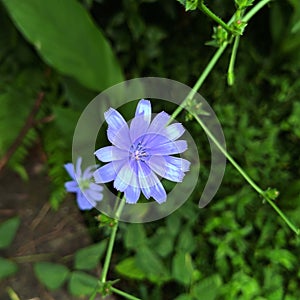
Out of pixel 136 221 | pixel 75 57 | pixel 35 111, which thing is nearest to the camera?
pixel 136 221

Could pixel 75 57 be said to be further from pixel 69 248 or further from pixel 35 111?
pixel 69 248

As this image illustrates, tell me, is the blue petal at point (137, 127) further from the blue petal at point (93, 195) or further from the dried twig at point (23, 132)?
Result: the dried twig at point (23, 132)

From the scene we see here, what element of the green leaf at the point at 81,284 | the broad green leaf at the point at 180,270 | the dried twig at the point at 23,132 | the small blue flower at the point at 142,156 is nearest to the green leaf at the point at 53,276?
the green leaf at the point at 81,284

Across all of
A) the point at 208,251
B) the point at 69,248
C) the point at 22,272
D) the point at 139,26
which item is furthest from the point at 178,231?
the point at 139,26

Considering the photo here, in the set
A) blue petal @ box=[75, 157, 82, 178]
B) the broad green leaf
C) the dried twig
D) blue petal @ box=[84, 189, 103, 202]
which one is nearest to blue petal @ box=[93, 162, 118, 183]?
blue petal @ box=[84, 189, 103, 202]

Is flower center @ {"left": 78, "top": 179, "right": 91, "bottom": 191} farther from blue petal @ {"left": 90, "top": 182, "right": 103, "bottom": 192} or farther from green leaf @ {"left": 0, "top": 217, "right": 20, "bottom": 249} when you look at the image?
green leaf @ {"left": 0, "top": 217, "right": 20, "bottom": 249}

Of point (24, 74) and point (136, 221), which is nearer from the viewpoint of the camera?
point (136, 221)

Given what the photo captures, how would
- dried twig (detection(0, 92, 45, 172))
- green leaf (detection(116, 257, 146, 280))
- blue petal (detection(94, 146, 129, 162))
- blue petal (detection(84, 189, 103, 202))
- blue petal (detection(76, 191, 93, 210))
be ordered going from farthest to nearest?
1. dried twig (detection(0, 92, 45, 172))
2. green leaf (detection(116, 257, 146, 280))
3. blue petal (detection(76, 191, 93, 210))
4. blue petal (detection(84, 189, 103, 202))
5. blue petal (detection(94, 146, 129, 162))

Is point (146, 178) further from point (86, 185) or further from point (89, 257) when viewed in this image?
point (89, 257)

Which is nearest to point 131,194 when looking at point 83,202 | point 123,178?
point 123,178
